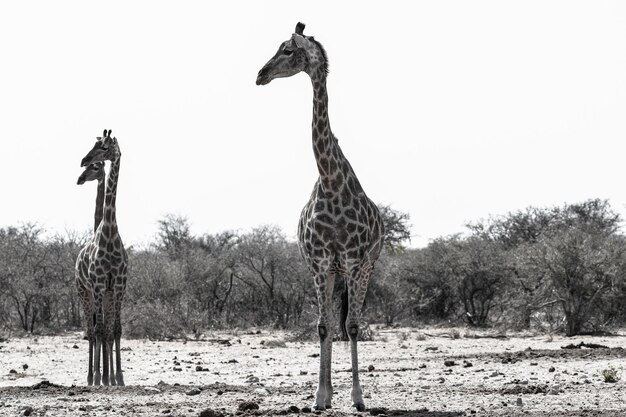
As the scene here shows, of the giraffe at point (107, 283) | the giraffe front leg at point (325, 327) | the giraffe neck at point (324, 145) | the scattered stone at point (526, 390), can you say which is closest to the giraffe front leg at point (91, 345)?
the giraffe at point (107, 283)

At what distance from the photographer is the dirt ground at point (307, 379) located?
9656mm

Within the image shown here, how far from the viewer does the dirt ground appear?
9.66 meters

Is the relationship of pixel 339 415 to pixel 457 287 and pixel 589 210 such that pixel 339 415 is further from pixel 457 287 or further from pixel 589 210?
pixel 589 210

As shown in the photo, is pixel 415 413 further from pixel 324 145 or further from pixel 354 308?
pixel 324 145

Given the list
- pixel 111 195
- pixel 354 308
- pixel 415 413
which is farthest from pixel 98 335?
pixel 415 413

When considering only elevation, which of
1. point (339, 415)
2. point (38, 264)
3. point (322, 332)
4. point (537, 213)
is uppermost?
point (537, 213)

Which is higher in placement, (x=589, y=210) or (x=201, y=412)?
(x=589, y=210)

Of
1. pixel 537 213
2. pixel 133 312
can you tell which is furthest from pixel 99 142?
pixel 537 213

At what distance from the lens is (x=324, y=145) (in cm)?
1019

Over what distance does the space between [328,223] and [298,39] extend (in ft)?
6.07

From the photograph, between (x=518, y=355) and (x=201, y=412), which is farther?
(x=518, y=355)

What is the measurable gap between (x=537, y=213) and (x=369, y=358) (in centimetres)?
2641

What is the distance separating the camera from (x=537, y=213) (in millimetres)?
42469

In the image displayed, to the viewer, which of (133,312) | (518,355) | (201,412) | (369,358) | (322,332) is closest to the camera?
(201,412)
